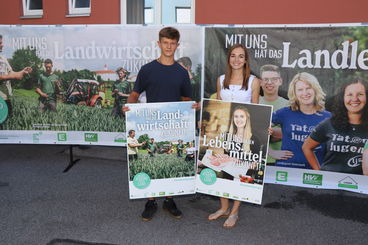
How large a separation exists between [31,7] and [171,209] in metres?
6.04

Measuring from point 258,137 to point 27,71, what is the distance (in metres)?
→ 3.23

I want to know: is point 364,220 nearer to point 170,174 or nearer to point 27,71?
point 170,174

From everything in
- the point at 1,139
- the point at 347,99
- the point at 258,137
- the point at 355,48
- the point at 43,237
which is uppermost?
the point at 355,48

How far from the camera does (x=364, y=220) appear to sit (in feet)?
10.8

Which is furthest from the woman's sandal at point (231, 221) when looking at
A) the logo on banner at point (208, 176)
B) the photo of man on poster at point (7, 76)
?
the photo of man on poster at point (7, 76)

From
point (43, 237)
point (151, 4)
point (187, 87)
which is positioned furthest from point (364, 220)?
point (151, 4)

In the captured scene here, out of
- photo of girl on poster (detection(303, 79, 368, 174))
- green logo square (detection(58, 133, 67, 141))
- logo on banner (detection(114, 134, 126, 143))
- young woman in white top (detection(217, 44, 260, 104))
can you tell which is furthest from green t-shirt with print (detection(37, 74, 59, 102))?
photo of girl on poster (detection(303, 79, 368, 174))

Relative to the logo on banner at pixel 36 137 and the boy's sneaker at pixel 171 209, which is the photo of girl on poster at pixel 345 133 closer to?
the boy's sneaker at pixel 171 209

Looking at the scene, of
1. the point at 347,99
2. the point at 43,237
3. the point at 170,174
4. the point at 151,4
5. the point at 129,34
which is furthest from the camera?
the point at 151,4

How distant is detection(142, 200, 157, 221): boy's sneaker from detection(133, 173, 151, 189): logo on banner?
0.29 meters

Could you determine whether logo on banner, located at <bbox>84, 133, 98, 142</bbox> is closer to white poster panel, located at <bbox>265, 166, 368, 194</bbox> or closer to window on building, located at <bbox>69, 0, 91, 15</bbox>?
white poster panel, located at <bbox>265, 166, 368, 194</bbox>

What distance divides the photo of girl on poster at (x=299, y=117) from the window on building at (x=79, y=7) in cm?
474

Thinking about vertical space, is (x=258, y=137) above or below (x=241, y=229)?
above

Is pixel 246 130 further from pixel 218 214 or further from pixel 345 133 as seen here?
pixel 345 133
